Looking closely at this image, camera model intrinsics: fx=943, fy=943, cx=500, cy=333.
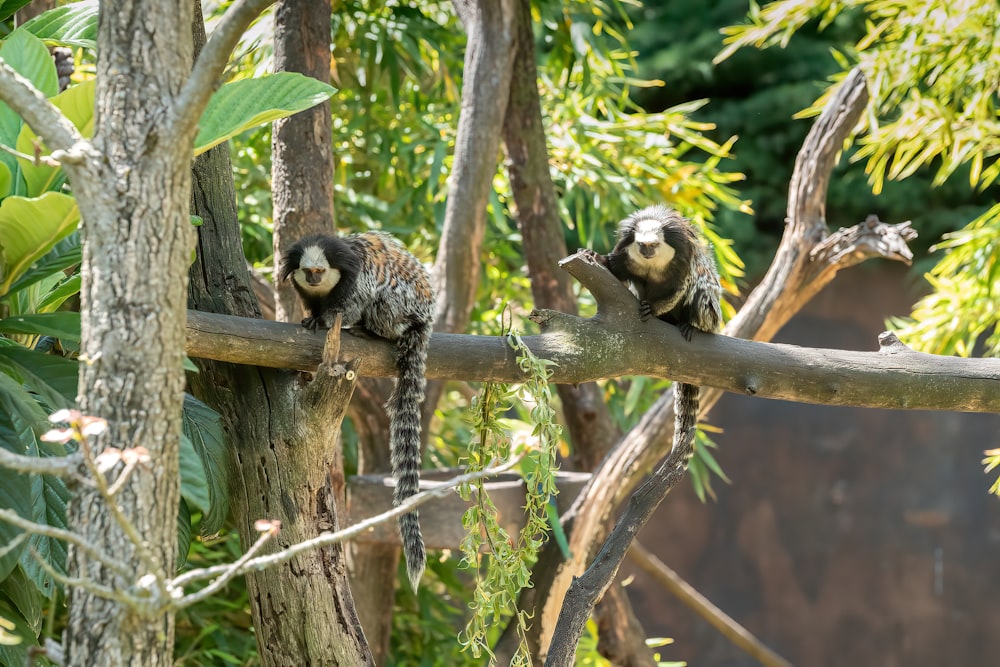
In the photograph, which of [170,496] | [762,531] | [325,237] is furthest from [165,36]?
[762,531]

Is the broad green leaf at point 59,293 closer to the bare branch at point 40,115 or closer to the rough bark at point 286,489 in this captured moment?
the rough bark at point 286,489

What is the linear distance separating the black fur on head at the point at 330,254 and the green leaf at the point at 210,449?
0.58 meters

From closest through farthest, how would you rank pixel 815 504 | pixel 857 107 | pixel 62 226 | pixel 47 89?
1. pixel 62 226
2. pixel 47 89
3. pixel 857 107
4. pixel 815 504

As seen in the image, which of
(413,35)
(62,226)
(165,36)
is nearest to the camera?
(165,36)

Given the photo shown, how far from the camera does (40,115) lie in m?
1.03

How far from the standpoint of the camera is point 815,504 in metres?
6.81

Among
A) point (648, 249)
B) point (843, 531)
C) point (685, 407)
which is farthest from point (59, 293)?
point (843, 531)

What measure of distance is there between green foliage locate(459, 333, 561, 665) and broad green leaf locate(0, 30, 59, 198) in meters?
0.98

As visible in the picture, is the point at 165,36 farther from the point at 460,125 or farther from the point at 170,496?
the point at 460,125

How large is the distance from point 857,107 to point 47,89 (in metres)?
2.44

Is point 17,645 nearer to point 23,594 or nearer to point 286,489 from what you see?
point 23,594

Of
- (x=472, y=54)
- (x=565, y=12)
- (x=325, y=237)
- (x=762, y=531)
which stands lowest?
(x=762, y=531)

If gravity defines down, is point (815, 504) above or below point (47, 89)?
below

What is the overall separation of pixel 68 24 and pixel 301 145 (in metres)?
0.78
